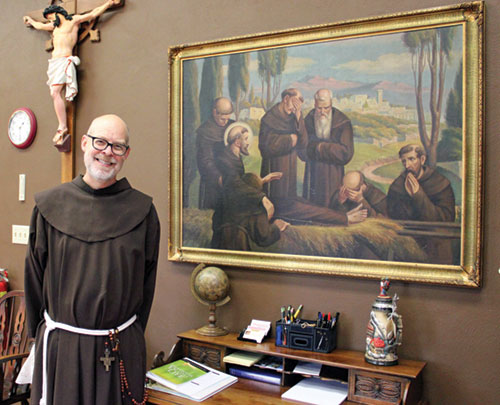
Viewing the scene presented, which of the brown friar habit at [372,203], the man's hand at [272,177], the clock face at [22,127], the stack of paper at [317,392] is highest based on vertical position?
the clock face at [22,127]

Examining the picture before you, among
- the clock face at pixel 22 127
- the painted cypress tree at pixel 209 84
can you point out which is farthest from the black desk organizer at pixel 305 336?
the clock face at pixel 22 127

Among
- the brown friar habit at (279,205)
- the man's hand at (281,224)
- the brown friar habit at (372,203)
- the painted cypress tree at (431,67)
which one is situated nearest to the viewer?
the painted cypress tree at (431,67)

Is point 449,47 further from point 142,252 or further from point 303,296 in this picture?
point 142,252

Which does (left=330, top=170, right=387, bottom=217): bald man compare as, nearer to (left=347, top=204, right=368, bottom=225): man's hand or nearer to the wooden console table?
(left=347, top=204, right=368, bottom=225): man's hand

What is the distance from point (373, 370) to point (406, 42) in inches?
57.4

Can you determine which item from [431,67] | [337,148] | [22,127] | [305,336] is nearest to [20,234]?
[22,127]

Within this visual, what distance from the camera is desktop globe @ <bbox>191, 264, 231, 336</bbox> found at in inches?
107

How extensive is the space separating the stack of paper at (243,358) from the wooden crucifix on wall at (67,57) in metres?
1.64

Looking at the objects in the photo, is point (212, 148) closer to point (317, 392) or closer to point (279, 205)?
point (279, 205)

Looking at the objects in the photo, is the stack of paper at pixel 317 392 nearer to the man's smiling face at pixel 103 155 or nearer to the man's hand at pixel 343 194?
the man's hand at pixel 343 194

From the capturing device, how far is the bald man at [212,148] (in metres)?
2.89

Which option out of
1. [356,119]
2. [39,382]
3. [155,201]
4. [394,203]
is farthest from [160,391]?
[356,119]

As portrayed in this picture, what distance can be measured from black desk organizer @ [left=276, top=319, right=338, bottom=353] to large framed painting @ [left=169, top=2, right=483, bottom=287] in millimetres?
286

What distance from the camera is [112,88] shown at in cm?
331
